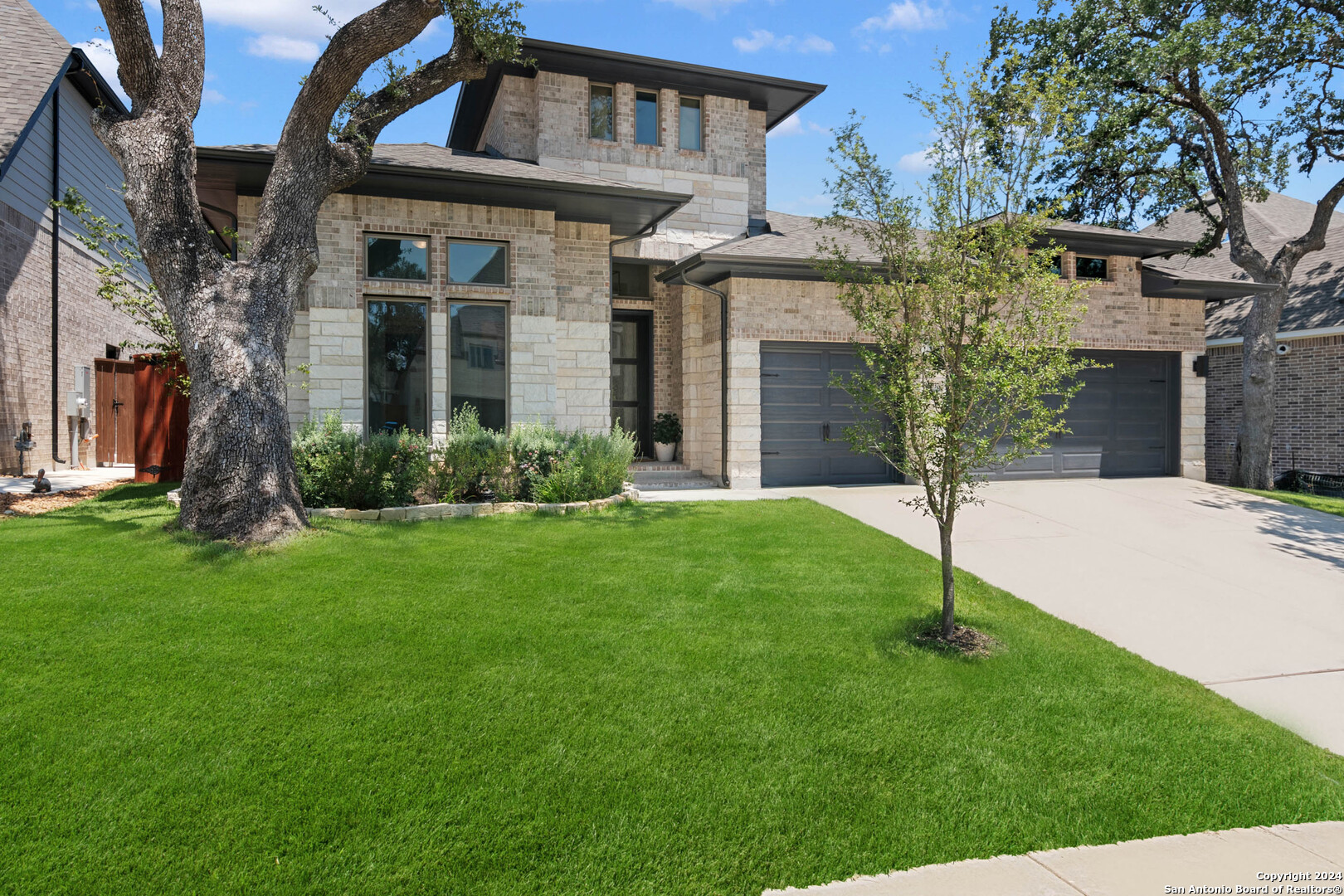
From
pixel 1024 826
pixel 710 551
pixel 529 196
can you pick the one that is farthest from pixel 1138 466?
pixel 1024 826

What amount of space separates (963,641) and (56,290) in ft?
52.4

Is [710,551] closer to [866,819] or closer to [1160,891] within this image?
[866,819]

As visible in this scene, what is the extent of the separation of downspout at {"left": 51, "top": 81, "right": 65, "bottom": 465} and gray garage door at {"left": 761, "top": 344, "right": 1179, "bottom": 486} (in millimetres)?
12489

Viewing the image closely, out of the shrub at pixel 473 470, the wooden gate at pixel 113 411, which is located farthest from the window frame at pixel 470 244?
the wooden gate at pixel 113 411

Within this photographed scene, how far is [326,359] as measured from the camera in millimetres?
10039

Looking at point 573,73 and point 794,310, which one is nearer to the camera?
point 794,310

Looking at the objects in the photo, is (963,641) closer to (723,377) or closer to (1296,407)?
(723,377)

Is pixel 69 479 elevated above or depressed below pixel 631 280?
below

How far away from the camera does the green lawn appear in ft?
9.20

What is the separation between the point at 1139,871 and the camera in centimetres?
282

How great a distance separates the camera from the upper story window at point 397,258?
1027cm

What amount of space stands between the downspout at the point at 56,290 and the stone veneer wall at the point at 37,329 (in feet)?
0.29

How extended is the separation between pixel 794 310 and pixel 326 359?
272 inches

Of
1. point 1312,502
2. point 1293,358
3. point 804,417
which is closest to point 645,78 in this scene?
point 804,417
